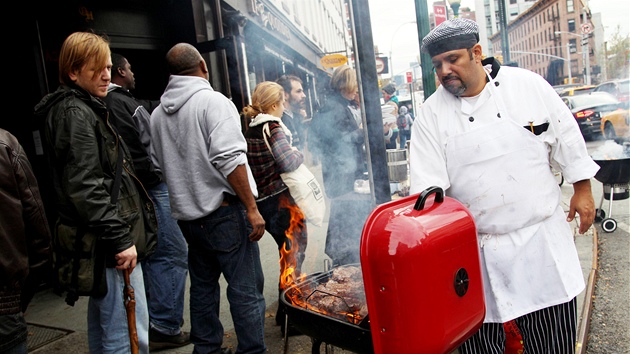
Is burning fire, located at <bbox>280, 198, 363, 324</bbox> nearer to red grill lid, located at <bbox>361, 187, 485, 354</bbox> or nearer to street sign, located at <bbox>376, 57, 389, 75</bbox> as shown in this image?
red grill lid, located at <bbox>361, 187, 485, 354</bbox>

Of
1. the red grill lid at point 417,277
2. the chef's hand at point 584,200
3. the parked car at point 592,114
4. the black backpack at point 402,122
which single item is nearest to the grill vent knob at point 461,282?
the red grill lid at point 417,277

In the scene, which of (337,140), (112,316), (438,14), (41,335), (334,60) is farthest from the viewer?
(334,60)

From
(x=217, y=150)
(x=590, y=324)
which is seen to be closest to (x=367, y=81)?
(x=217, y=150)

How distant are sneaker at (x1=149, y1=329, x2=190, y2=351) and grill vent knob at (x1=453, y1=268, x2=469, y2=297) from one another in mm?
2442

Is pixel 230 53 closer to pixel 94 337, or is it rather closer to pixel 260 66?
pixel 260 66

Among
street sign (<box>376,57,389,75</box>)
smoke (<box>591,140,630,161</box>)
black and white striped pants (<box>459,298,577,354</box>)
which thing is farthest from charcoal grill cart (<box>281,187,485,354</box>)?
street sign (<box>376,57,389,75</box>)

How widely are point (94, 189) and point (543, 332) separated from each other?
215 cm

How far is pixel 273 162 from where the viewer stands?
352 centimetres

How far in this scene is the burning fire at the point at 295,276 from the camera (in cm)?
242

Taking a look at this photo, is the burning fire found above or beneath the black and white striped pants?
above

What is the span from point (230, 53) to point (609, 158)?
5.09 m

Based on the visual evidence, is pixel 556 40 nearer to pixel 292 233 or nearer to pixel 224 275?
pixel 292 233

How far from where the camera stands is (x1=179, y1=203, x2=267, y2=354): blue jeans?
2840mm

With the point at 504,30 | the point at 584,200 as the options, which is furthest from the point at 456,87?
the point at 504,30
